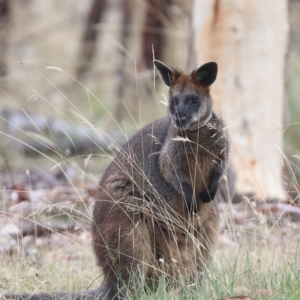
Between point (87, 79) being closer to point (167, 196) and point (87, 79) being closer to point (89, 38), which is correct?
point (89, 38)

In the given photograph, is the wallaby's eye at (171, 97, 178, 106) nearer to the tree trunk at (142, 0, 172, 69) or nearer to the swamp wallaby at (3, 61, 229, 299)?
the swamp wallaby at (3, 61, 229, 299)

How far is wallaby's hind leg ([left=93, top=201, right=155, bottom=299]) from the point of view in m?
4.68

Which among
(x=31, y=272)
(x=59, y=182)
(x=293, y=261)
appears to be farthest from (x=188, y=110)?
(x=59, y=182)

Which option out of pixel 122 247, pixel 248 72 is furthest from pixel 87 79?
pixel 122 247

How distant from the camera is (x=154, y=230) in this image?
489 cm

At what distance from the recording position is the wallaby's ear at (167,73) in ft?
16.5

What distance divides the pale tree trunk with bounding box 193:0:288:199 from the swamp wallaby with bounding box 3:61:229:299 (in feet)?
10.6

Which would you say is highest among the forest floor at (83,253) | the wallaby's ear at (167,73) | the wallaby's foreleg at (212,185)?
the wallaby's ear at (167,73)

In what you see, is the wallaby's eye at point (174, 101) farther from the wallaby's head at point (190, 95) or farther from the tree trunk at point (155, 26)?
the tree trunk at point (155, 26)

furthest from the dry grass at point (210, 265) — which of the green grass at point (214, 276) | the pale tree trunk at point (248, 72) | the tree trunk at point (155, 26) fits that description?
the tree trunk at point (155, 26)

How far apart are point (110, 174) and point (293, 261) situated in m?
1.40

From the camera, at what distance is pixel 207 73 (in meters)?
4.96

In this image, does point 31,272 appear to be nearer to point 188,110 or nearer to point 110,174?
point 110,174

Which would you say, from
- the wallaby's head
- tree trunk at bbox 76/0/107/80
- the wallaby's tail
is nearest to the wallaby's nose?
the wallaby's head
